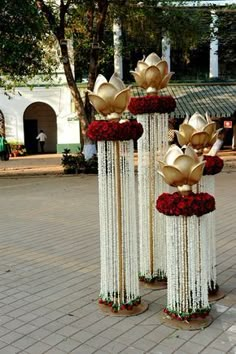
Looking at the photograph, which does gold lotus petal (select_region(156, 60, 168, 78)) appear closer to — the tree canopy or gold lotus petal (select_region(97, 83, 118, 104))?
gold lotus petal (select_region(97, 83, 118, 104))

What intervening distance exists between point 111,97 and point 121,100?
98 mm

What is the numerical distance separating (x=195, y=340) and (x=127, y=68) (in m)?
22.7

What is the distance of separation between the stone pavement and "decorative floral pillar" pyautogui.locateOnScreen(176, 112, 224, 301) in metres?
0.28

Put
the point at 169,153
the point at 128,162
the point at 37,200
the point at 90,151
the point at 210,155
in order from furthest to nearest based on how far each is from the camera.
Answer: the point at 90,151 → the point at 37,200 → the point at 210,155 → the point at 128,162 → the point at 169,153

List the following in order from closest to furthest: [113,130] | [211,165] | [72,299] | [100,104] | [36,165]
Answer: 1. [113,130]
2. [100,104]
3. [211,165]
4. [72,299]
5. [36,165]

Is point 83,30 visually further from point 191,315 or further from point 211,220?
point 191,315

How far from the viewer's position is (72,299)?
487 cm

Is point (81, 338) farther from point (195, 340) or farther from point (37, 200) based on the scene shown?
point (37, 200)

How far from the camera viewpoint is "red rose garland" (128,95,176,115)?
4.95 m

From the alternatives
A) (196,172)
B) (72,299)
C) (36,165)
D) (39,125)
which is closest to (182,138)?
(196,172)

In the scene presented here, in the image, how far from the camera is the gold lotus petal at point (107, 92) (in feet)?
14.3

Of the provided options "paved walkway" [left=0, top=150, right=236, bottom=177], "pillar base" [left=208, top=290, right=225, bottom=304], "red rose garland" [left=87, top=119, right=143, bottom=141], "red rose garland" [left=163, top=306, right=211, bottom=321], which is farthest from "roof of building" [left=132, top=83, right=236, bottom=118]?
"red rose garland" [left=163, top=306, right=211, bottom=321]

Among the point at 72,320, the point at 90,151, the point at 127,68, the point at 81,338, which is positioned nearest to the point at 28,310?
the point at 72,320

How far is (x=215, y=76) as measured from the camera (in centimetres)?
2545
